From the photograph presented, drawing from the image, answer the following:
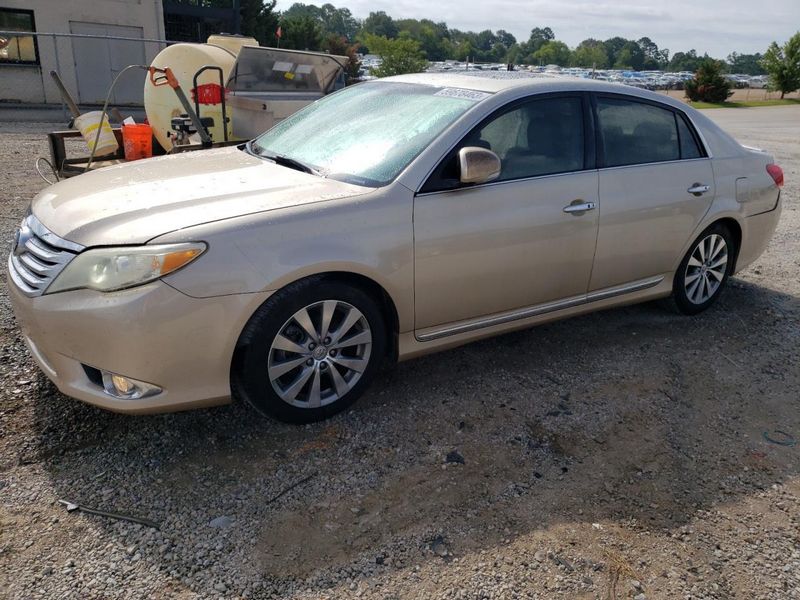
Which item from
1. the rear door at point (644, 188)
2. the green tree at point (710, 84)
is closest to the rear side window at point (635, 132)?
the rear door at point (644, 188)

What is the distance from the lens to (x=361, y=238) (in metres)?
3.33

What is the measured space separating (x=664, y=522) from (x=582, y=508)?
34cm

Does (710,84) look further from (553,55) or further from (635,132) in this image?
(553,55)

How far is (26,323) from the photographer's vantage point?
10.3 ft

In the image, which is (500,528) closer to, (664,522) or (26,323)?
(664,522)

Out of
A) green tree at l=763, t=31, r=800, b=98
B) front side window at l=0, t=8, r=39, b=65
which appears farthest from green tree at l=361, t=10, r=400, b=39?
front side window at l=0, t=8, r=39, b=65

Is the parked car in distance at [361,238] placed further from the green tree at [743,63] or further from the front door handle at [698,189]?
the green tree at [743,63]

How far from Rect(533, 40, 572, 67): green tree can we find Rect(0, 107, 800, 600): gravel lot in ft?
359

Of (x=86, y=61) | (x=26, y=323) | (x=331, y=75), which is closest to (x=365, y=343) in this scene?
(x=26, y=323)

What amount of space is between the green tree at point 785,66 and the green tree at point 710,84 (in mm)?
9560

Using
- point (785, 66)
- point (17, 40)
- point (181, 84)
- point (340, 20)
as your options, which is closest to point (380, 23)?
point (340, 20)

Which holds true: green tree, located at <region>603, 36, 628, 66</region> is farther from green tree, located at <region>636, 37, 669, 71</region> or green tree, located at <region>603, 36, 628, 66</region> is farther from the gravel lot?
the gravel lot

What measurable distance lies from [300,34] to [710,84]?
21581 mm

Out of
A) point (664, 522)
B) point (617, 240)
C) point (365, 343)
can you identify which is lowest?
point (664, 522)
